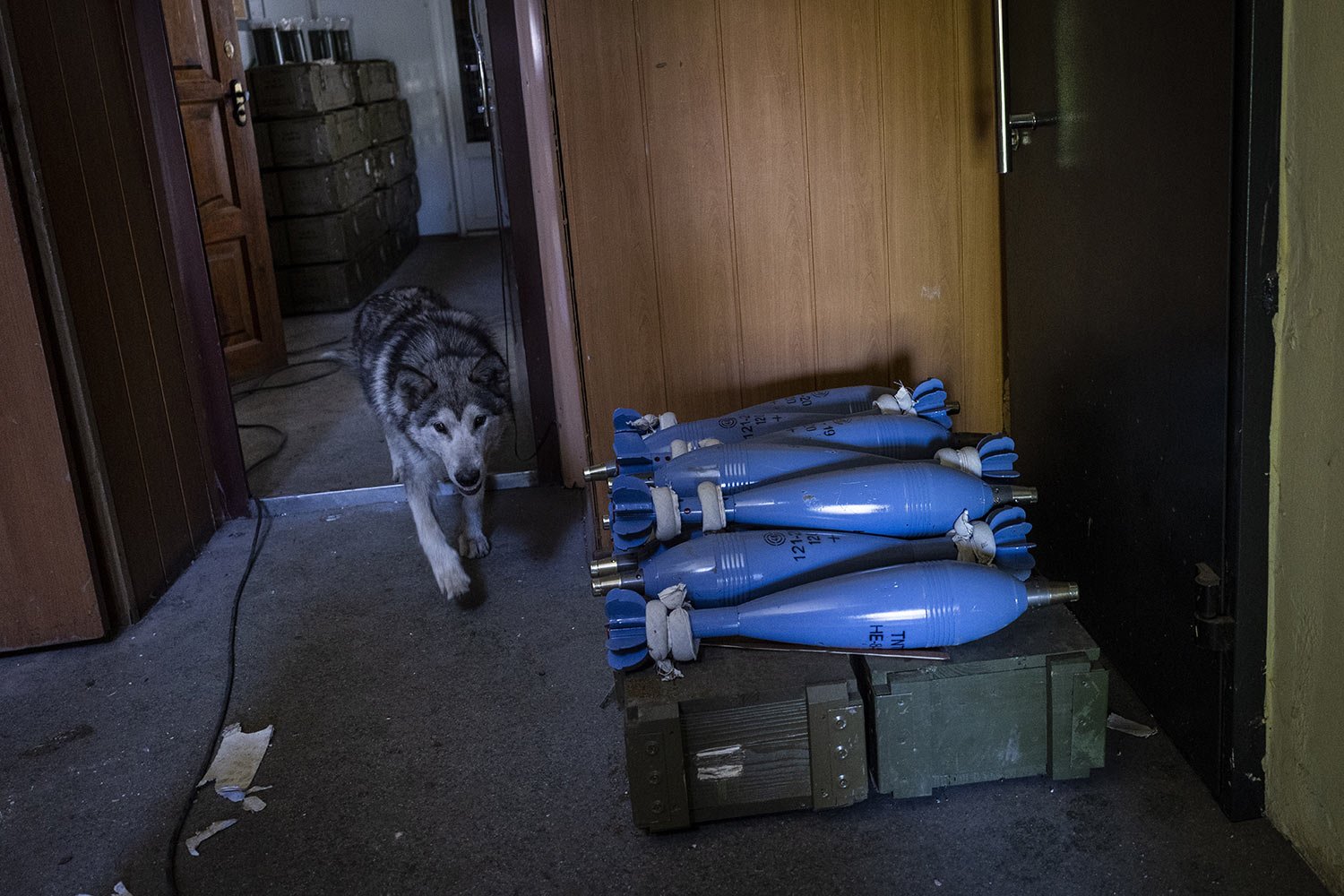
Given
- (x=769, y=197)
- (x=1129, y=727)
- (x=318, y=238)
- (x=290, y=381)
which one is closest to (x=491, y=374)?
(x=769, y=197)

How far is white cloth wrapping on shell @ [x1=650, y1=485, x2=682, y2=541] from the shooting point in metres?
2.12

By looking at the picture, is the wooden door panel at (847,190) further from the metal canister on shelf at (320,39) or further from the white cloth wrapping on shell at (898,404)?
the metal canister on shelf at (320,39)

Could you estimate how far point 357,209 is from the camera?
7730 mm

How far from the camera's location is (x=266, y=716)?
255 centimetres

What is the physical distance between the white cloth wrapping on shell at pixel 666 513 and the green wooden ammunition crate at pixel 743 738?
27 centimetres

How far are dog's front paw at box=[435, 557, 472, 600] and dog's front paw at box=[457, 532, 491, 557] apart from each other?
0.30 meters

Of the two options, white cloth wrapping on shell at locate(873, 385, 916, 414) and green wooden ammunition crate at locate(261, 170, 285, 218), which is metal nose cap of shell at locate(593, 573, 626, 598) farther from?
green wooden ammunition crate at locate(261, 170, 285, 218)

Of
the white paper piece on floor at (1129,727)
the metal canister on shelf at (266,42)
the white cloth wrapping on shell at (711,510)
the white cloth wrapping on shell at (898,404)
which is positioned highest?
the metal canister on shelf at (266,42)

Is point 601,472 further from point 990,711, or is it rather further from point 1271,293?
point 1271,293

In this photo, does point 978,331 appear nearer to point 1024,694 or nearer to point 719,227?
point 719,227

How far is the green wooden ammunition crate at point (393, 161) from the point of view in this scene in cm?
868

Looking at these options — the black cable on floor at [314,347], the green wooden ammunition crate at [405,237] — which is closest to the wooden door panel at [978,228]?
the black cable on floor at [314,347]

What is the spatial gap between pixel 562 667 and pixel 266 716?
0.69 metres

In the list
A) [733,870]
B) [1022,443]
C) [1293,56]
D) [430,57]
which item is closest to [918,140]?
[1022,443]
